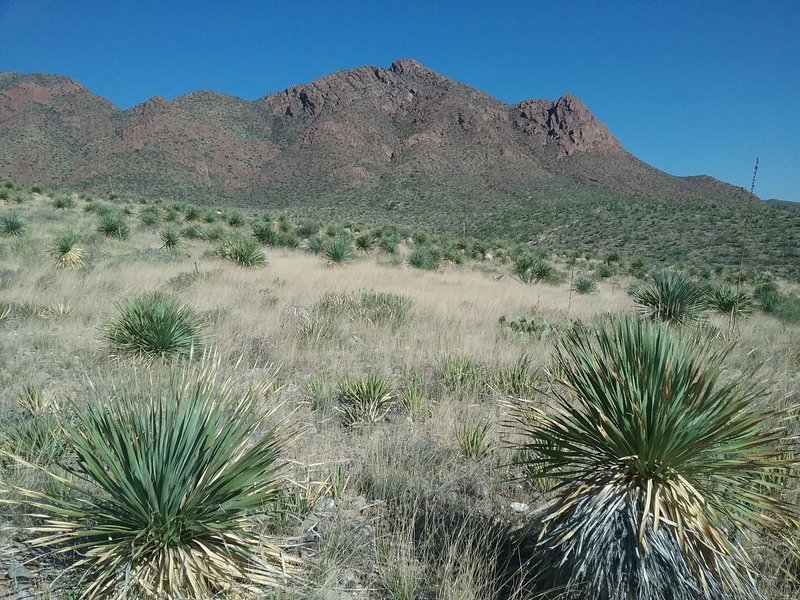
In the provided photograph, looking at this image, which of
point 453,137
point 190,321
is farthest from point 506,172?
point 190,321

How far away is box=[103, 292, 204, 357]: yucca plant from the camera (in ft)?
17.0

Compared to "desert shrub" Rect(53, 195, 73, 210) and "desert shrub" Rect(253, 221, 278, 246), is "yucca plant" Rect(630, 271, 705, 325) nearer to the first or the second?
"desert shrub" Rect(253, 221, 278, 246)

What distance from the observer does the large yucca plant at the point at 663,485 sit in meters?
1.87

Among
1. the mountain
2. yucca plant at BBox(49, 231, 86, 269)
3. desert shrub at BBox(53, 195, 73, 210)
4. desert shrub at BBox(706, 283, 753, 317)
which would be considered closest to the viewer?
desert shrub at BBox(706, 283, 753, 317)

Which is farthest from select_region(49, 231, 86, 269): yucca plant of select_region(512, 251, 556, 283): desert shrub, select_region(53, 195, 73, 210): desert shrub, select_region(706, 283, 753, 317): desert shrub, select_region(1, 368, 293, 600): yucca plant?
select_region(706, 283, 753, 317): desert shrub

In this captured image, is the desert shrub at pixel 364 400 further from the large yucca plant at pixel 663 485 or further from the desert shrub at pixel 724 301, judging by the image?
the desert shrub at pixel 724 301

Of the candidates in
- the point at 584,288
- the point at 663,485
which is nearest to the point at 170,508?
the point at 663,485

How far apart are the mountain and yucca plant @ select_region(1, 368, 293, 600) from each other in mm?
53212

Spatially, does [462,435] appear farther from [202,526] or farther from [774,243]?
[774,243]

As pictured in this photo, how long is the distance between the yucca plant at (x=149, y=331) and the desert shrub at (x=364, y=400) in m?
1.98

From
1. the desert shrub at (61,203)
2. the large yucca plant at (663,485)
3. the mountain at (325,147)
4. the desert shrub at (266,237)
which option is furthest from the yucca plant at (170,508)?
the mountain at (325,147)

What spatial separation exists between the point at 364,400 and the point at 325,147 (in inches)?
2858

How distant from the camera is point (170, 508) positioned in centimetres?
198

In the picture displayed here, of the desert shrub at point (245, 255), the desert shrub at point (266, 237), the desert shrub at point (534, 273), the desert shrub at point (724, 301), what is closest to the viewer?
the desert shrub at point (724, 301)
